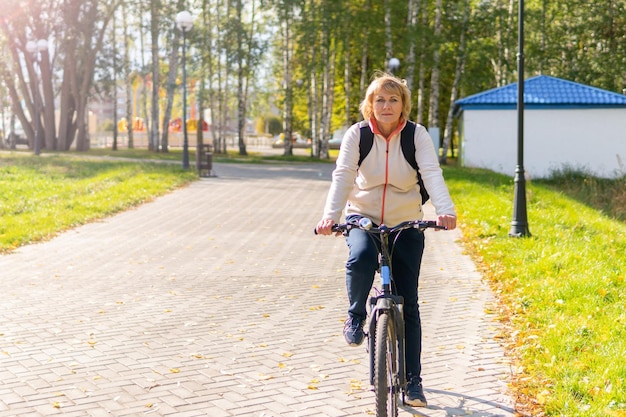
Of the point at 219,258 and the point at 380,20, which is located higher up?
the point at 380,20

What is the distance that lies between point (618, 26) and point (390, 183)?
42.2m

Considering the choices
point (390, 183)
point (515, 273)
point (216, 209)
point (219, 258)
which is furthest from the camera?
point (216, 209)

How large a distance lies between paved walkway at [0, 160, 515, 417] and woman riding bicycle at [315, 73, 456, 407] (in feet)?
2.78

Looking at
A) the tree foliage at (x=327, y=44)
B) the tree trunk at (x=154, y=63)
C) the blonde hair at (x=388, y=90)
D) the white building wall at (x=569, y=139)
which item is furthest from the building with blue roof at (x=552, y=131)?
the blonde hair at (x=388, y=90)

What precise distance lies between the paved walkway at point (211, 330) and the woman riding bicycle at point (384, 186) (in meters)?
0.85

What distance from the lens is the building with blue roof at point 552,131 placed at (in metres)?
30.8


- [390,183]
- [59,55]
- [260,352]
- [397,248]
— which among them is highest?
[59,55]

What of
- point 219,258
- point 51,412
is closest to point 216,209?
point 219,258

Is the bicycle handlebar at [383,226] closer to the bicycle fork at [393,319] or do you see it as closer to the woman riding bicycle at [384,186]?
the woman riding bicycle at [384,186]

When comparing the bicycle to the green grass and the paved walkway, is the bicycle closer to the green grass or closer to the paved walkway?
the paved walkway

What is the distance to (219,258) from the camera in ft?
36.7

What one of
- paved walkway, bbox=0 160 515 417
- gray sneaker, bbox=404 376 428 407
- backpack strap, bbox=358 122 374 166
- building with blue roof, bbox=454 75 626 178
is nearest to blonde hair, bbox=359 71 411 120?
backpack strap, bbox=358 122 374 166

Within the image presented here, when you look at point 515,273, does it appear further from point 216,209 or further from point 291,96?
point 291,96

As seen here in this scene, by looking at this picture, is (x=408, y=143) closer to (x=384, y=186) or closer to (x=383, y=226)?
(x=384, y=186)
